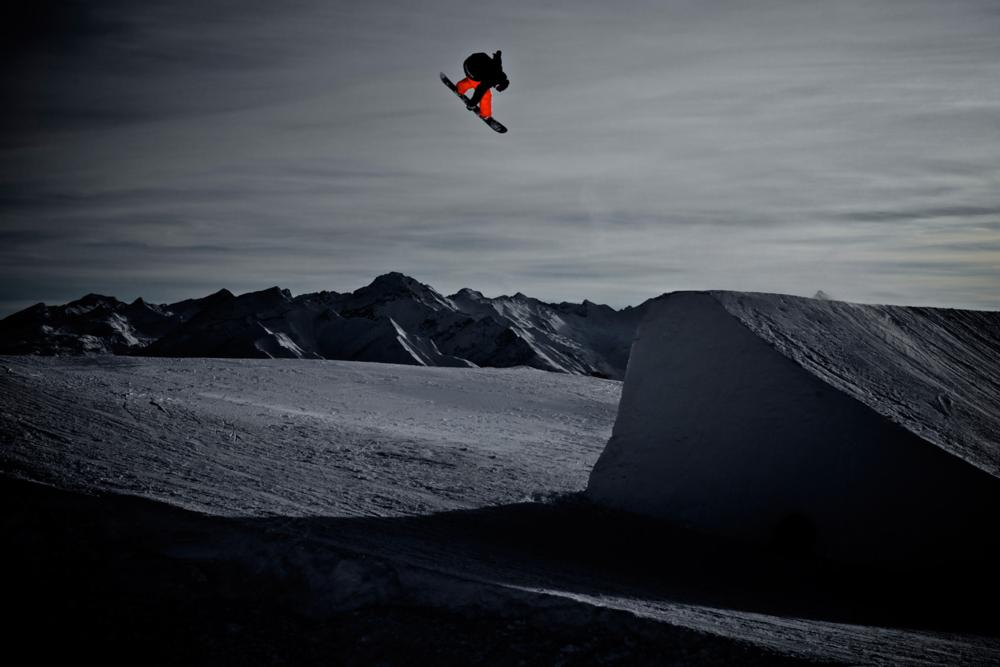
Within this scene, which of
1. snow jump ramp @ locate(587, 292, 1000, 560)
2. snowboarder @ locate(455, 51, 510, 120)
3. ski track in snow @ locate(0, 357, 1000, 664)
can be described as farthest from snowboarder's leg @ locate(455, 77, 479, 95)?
ski track in snow @ locate(0, 357, 1000, 664)

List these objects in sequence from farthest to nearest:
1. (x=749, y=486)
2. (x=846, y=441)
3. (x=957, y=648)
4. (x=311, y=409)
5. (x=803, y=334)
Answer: (x=311, y=409) < (x=803, y=334) < (x=749, y=486) < (x=846, y=441) < (x=957, y=648)

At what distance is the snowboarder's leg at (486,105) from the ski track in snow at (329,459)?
4.60 metres

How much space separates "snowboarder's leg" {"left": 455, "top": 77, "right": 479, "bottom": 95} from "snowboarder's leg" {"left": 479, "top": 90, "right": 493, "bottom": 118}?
198 millimetres

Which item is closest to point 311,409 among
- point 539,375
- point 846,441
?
point 846,441

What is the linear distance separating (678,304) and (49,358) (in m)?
14.2

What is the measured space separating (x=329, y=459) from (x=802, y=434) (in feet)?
17.0

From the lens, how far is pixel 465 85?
8.23 m

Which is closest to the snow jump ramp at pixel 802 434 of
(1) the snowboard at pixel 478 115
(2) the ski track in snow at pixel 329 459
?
(2) the ski track in snow at pixel 329 459

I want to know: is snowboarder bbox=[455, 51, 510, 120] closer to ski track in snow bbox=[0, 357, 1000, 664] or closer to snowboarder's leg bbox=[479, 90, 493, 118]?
snowboarder's leg bbox=[479, 90, 493, 118]

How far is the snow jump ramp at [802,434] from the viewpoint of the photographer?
5.70 m

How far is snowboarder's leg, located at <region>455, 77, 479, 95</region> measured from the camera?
26.7ft

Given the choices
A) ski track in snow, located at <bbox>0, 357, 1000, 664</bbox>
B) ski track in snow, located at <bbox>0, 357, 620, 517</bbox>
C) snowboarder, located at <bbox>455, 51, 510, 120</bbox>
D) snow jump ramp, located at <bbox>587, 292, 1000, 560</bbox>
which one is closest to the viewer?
ski track in snow, located at <bbox>0, 357, 1000, 664</bbox>

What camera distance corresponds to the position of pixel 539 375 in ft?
76.3

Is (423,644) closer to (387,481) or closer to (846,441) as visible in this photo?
(387,481)
